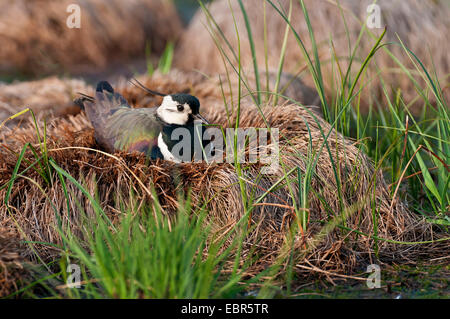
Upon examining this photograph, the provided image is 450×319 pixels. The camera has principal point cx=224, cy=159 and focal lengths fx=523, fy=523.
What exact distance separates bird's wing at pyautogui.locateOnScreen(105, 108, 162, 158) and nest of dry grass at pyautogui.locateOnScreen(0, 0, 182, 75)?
349 cm

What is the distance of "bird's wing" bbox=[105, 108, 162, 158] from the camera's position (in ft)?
9.44

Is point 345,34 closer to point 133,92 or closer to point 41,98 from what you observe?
point 133,92

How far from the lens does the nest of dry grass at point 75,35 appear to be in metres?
6.34

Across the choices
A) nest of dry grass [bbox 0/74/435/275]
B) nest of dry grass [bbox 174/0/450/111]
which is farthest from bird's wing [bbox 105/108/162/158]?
nest of dry grass [bbox 174/0/450/111]

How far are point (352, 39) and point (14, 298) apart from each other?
13.7ft

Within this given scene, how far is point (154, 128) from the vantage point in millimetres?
2930

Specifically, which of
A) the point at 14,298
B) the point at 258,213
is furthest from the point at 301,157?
the point at 14,298

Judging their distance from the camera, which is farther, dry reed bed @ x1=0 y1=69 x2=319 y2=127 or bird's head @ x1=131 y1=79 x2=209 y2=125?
dry reed bed @ x1=0 y1=69 x2=319 y2=127

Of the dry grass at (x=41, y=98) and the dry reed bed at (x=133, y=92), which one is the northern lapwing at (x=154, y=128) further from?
the dry grass at (x=41, y=98)

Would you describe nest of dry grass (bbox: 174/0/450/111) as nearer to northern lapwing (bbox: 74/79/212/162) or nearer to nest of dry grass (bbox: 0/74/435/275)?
northern lapwing (bbox: 74/79/212/162)

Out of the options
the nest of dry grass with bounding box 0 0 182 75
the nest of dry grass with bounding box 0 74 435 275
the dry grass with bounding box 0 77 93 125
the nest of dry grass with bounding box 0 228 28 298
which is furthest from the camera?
the nest of dry grass with bounding box 0 0 182 75

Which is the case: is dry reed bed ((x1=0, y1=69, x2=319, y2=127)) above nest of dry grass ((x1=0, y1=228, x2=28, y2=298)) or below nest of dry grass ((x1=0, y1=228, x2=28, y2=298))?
above

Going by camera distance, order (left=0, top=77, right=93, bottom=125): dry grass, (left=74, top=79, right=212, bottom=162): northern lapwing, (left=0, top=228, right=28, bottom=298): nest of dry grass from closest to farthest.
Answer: (left=0, top=228, right=28, bottom=298): nest of dry grass < (left=74, top=79, right=212, bottom=162): northern lapwing < (left=0, top=77, right=93, bottom=125): dry grass

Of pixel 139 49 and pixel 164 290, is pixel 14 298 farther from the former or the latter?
pixel 139 49
